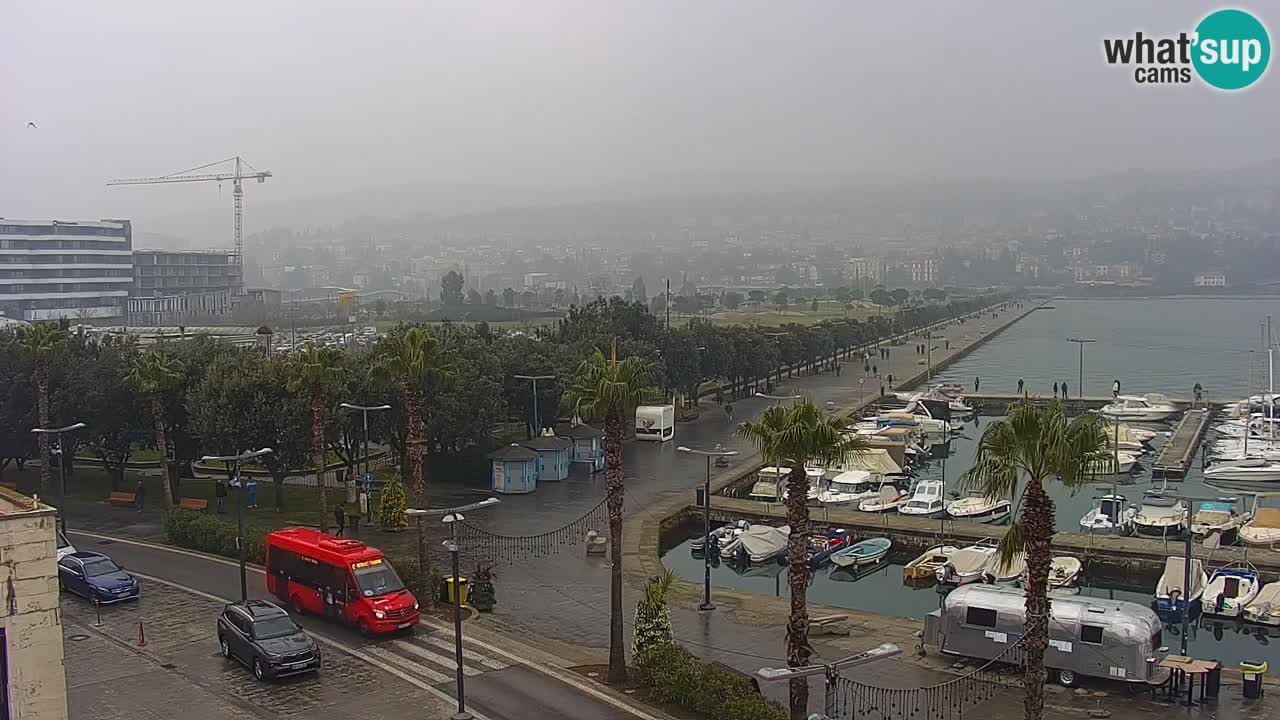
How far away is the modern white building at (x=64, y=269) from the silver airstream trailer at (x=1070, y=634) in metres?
138

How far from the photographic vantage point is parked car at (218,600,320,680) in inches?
829

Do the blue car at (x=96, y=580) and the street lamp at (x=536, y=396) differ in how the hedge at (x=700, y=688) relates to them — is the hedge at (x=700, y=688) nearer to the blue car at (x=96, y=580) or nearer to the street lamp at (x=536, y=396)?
the blue car at (x=96, y=580)

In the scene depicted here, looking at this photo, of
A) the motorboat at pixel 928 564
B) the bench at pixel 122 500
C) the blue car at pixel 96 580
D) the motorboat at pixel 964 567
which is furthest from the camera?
the bench at pixel 122 500

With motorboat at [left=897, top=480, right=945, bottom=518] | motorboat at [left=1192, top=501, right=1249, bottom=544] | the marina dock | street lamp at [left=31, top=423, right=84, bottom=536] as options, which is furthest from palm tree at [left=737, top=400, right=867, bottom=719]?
the marina dock

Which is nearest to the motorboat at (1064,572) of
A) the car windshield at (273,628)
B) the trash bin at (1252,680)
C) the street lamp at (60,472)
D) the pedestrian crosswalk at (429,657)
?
the trash bin at (1252,680)

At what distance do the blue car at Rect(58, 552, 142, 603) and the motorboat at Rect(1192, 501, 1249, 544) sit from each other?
34.5 m

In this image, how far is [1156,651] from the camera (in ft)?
69.0

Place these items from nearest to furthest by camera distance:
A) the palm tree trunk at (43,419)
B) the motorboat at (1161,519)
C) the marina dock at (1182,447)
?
the palm tree trunk at (43,419), the motorboat at (1161,519), the marina dock at (1182,447)

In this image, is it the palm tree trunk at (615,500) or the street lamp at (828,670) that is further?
the palm tree trunk at (615,500)

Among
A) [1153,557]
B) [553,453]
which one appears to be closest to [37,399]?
[553,453]

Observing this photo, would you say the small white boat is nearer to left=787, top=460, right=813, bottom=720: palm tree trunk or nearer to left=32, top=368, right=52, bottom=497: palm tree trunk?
left=787, top=460, right=813, bottom=720: palm tree trunk

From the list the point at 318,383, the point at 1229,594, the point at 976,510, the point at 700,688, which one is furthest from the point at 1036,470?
the point at 976,510

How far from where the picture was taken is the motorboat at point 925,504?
43.8 metres

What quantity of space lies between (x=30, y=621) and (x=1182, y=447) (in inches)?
2451
